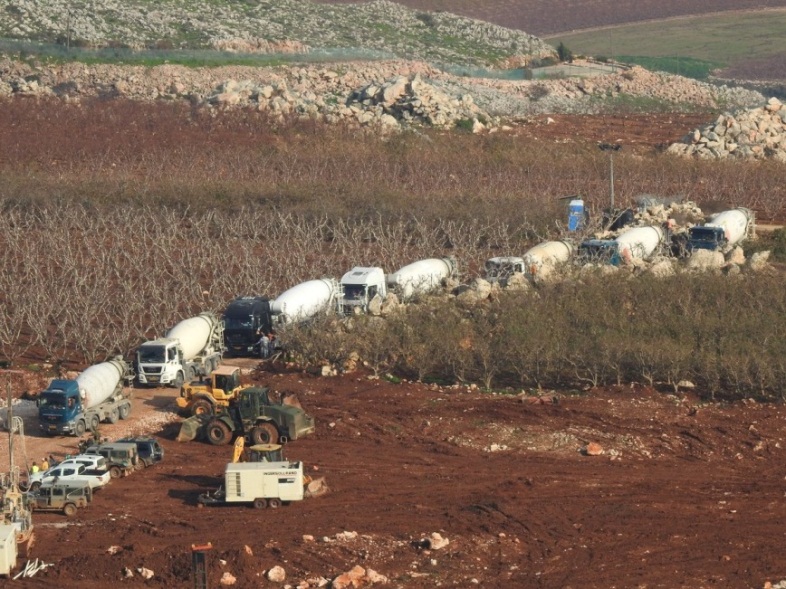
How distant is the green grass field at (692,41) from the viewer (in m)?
140

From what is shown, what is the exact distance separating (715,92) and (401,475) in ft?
265

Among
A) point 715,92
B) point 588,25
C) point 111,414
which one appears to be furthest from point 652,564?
point 588,25

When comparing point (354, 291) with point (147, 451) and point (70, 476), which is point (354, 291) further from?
point (70, 476)

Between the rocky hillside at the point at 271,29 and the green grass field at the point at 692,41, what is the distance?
20902mm

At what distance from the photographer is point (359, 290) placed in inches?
1526

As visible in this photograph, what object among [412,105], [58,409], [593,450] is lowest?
[593,450]

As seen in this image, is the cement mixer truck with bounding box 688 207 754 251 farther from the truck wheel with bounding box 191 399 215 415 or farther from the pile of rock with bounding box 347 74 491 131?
the pile of rock with bounding box 347 74 491 131

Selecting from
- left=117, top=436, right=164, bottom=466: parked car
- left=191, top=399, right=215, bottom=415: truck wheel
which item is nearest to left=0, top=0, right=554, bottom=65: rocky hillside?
left=191, top=399, right=215, bottom=415: truck wheel

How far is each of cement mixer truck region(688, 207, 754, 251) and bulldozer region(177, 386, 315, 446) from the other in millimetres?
19075

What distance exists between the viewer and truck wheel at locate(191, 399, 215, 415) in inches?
1197

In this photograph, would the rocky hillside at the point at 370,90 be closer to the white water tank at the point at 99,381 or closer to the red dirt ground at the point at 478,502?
the white water tank at the point at 99,381

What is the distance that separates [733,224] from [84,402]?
79.5 feet

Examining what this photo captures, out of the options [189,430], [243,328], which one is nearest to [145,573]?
[189,430]

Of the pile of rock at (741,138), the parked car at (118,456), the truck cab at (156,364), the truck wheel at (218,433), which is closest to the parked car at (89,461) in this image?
the parked car at (118,456)
